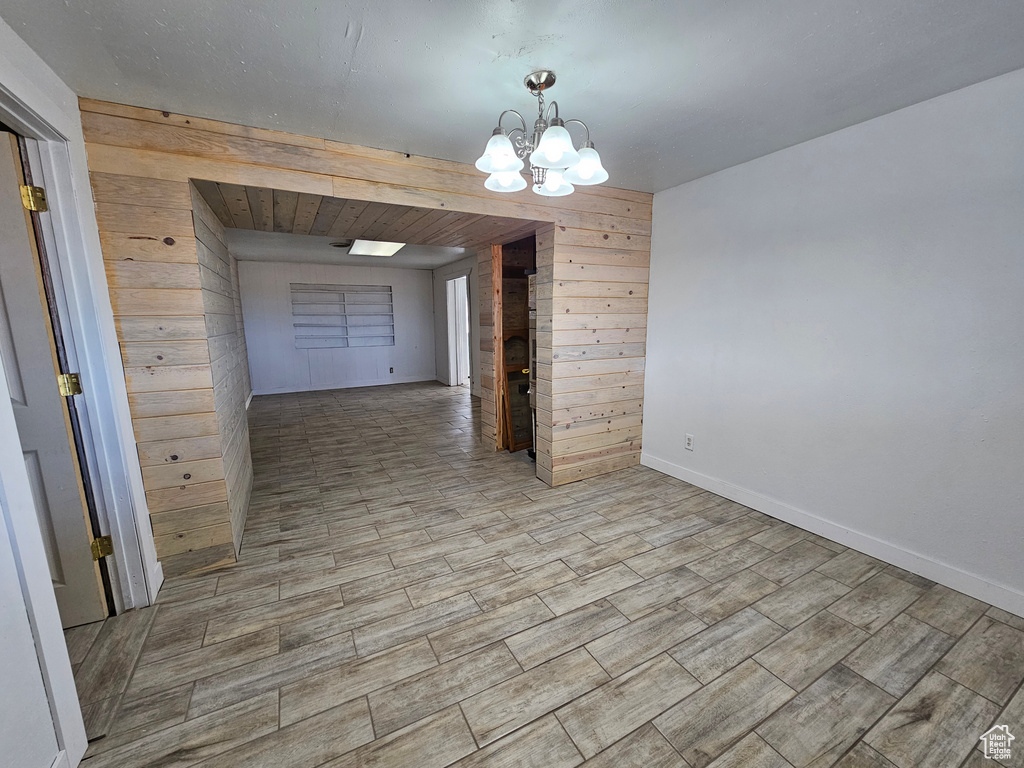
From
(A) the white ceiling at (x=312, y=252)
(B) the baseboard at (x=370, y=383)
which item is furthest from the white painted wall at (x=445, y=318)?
(B) the baseboard at (x=370, y=383)

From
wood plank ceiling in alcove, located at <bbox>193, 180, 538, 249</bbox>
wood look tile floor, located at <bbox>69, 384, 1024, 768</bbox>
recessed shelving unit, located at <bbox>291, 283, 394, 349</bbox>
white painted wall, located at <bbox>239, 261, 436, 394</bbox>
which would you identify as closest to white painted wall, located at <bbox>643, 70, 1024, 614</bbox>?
wood look tile floor, located at <bbox>69, 384, 1024, 768</bbox>

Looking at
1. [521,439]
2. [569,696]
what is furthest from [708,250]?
[569,696]

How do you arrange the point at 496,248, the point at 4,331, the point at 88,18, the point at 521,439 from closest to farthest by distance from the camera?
the point at 88,18 → the point at 4,331 → the point at 496,248 → the point at 521,439

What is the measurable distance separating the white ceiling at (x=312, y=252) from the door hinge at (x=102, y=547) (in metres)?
3.24

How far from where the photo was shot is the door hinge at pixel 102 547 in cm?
182

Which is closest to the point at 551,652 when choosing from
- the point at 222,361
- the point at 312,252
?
the point at 222,361

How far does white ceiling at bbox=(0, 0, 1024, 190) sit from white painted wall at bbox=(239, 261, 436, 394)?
589cm

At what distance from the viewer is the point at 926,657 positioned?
5.22ft

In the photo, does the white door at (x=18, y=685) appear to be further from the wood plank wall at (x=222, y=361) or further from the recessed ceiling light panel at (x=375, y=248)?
the recessed ceiling light panel at (x=375, y=248)

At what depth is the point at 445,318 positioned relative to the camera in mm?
7859

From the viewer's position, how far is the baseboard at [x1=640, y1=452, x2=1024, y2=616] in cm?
184

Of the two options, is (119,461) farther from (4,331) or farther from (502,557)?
(502,557)

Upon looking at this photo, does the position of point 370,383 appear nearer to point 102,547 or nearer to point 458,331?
point 458,331

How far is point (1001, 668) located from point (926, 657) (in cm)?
23
